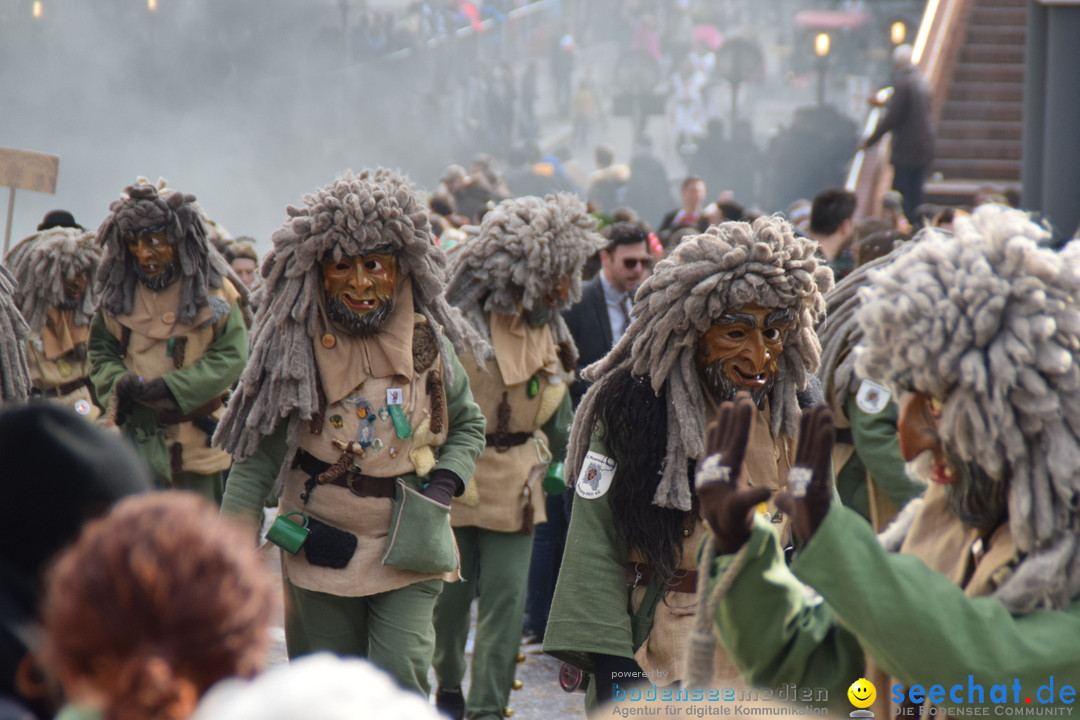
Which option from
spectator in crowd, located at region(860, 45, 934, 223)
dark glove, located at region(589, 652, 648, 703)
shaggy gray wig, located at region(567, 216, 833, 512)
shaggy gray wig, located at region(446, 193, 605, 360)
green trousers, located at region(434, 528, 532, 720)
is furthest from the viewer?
spectator in crowd, located at region(860, 45, 934, 223)

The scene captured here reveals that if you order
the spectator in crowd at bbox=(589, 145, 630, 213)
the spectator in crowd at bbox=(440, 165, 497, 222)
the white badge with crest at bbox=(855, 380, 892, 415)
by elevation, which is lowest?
the white badge with crest at bbox=(855, 380, 892, 415)

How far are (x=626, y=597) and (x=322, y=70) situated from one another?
20.1 meters

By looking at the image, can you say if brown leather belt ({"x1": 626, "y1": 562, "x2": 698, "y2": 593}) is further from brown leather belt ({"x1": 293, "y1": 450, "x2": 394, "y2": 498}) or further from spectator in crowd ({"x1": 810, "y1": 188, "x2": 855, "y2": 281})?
spectator in crowd ({"x1": 810, "y1": 188, "x2": 855, "y2": 281})

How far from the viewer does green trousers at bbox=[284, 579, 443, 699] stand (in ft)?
14.1

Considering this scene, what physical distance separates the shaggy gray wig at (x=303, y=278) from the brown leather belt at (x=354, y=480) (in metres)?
0.13

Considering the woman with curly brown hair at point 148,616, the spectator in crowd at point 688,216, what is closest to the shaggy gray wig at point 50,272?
the spectator in crowd at point 688,216

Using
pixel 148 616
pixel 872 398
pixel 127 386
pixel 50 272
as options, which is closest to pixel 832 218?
pixel 872 398

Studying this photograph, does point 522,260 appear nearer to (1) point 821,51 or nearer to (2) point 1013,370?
(2) point 1013,370

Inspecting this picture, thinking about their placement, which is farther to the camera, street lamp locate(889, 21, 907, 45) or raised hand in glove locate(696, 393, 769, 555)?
street lamp locate(889, 21, 907, 45)

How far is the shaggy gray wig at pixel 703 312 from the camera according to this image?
3.53 m

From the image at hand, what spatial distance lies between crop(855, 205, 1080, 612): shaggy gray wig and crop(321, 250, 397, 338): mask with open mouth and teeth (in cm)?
250

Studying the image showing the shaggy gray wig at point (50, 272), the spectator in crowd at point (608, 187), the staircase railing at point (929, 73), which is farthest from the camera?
the spectator in crowd at point (608, 187)

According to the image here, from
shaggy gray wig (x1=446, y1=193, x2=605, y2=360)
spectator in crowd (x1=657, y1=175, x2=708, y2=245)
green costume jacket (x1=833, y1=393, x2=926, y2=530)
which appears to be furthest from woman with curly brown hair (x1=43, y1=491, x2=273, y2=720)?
spectator in crowd (x1=657, y1=175, x2=708, y2=245)

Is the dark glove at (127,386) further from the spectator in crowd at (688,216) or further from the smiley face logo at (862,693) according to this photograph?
the spectator in crowd at (688,216)
